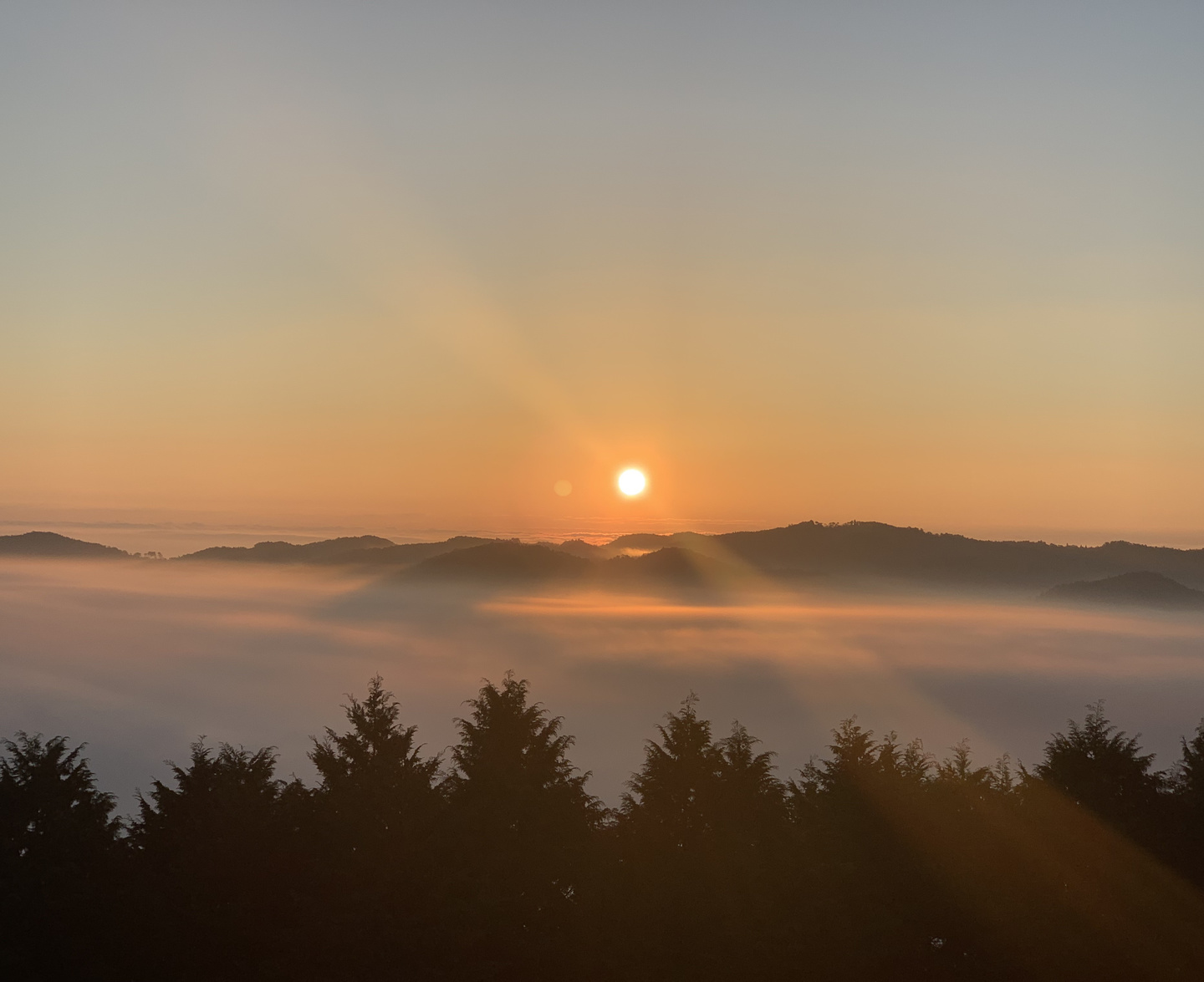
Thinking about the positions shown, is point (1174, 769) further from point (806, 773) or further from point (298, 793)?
point (298, 793)

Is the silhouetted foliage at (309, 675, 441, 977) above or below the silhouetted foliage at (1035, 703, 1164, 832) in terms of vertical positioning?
below

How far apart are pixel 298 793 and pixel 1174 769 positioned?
43.3 meters

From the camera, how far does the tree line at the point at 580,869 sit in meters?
31.3

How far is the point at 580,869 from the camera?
34.9 meters

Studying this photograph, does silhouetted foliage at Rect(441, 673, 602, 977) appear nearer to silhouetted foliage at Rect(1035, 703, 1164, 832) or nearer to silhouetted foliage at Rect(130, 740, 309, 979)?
silhouetted foliage at Rect(130, 740, 309, 979)

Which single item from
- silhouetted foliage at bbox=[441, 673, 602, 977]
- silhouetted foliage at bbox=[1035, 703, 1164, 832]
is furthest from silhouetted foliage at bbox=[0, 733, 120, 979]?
silhouetted foliage at bbox=[1035, 703, 1164, 832]

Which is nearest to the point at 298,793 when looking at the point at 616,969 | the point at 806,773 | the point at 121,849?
the point at 121,849

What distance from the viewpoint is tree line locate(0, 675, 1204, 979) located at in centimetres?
3127

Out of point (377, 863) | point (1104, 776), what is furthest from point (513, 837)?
point (1104, 776)

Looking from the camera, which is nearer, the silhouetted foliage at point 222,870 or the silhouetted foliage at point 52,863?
the silhouetted foliage at point 222,870

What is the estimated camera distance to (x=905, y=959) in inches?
1278

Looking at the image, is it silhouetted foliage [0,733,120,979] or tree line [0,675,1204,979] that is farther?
silhouetted foliage [0,733,120,979]

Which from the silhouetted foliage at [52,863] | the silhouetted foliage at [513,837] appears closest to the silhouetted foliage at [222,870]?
the silhouetted foliage at [52,863]

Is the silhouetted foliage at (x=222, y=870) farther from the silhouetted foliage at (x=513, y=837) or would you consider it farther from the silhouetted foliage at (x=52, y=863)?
the silhouetted foliage at (x=513, y=837)
